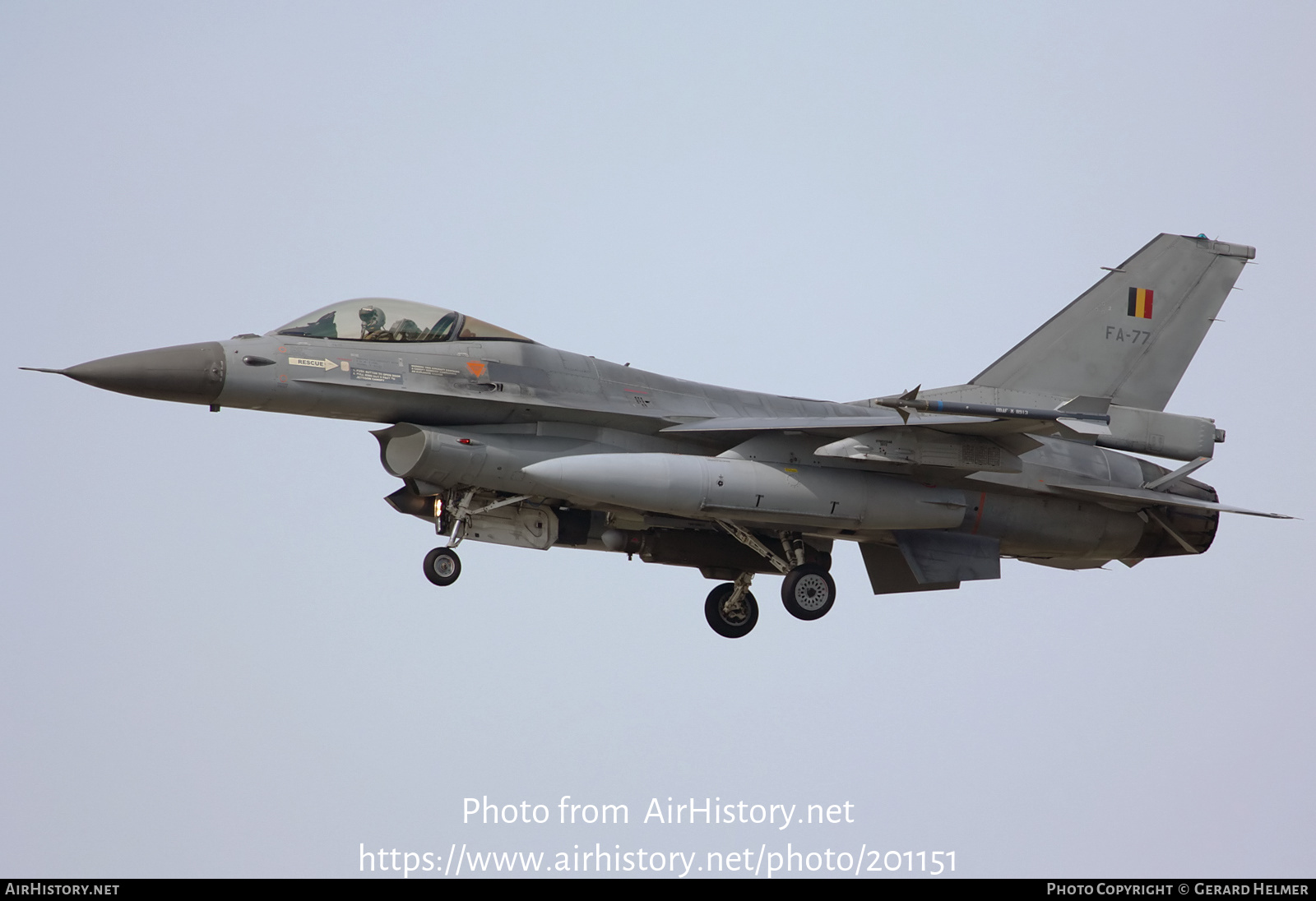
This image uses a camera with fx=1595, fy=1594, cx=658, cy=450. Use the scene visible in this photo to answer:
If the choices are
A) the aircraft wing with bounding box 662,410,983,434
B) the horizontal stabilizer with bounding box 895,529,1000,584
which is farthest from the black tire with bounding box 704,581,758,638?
the aircraft wing with bounding box 662,410,983,434

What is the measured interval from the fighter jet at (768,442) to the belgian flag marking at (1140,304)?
29mm

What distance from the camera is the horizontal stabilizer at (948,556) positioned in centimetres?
1722

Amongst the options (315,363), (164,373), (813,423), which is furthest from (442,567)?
(813,423)

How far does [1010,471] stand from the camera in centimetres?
1623

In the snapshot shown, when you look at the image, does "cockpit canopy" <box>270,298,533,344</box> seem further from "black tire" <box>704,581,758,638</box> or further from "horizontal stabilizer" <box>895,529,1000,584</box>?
"horizontal stabilizer" <box>895,529,1000,584</box>

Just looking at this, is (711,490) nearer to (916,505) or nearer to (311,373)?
(916,505)

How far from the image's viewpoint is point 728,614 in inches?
712

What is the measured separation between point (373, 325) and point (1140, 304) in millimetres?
9107

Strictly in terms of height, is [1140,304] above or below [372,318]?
above

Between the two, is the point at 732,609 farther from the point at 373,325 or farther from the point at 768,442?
the point at 373,325
